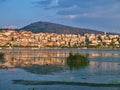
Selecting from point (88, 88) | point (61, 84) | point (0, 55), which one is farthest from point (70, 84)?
point (0, 55)

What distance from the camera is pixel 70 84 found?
3002 centimetres

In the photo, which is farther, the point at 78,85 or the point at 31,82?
the point at 31,82

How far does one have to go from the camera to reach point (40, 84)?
30109mm

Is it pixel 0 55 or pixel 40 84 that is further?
pixel 0 55

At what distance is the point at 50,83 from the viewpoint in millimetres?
30797

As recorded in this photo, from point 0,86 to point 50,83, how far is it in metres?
4.30

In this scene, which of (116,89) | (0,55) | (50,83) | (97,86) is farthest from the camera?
(0,55)

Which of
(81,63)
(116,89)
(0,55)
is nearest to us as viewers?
(116,89)

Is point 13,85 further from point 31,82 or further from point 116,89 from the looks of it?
point 116,89

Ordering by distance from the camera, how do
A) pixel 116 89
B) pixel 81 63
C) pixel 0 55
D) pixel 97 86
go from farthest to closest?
pixel 0 55
pixel 81 63
pixel 97 86
pixel 116 89

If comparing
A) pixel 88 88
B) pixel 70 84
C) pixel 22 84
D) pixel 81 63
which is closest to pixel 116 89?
pixel 88 88

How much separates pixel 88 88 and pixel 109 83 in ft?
8.40

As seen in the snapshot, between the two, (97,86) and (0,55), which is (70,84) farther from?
(0,55)

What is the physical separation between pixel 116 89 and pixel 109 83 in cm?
299
